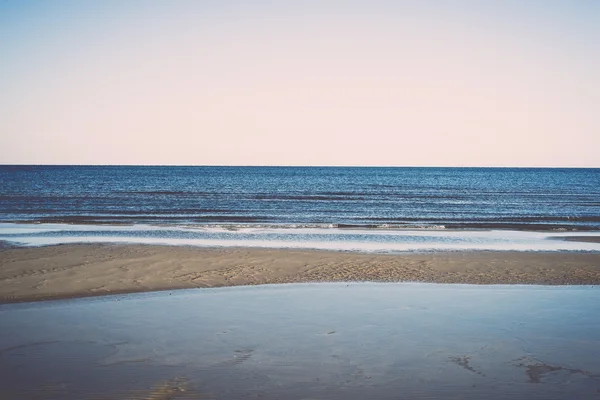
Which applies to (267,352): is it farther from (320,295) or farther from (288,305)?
(320,295)

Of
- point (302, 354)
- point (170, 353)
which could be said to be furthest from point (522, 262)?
point (170, 353)

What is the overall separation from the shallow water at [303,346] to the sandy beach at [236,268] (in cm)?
145

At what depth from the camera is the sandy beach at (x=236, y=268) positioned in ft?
41.7

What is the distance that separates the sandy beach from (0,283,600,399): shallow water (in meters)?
1.45

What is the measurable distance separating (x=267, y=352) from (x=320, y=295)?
14.2ft

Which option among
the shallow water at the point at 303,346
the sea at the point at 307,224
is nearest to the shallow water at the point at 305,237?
the sea at the point at 307,224

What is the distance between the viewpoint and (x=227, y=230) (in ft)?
89.5

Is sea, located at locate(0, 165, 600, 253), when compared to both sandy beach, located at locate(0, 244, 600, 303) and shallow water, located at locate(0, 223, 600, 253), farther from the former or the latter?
sandy beach, located at locate(0, 244, 600, 303)

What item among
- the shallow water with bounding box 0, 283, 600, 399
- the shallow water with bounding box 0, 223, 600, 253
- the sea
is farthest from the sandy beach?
the sea

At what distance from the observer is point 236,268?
50.0ft

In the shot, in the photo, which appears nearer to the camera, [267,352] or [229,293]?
[267,352]

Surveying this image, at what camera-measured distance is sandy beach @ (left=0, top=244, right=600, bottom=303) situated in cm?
1272

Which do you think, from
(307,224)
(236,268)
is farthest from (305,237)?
(236,268)

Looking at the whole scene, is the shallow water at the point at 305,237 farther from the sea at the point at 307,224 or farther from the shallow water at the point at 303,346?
the shallow water at the point at 303,346
